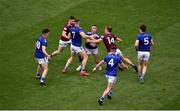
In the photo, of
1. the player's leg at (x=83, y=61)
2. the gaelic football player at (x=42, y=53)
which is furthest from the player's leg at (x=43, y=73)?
the player's leg at (x=83, y=61)

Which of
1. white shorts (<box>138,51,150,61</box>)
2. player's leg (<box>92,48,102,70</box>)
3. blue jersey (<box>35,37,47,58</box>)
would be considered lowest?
player's leg (<box>92,48,102,70</box>)

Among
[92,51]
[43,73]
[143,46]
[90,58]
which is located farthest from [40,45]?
[143,46]

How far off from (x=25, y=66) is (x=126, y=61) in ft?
15.1

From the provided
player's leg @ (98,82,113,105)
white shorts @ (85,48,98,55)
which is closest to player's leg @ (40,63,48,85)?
A: white shorts @ (85,48,98,55)

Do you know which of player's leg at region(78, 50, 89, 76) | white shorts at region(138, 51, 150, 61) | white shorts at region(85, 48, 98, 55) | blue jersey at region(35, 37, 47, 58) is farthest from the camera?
white shorts at region(85, 48, 98, 55)

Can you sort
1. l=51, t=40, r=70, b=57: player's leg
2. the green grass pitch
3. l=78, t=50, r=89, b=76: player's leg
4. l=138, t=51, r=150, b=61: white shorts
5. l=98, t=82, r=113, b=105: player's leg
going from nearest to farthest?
l=98, t=82, r=113, b=105: player's leg
the green grass pitch
l=138, t=51, r=150, b=61: white shorts
l=78, t=50, r=89, b=76: player's leg
l=51, t=40, r=70, b=57: player's leg

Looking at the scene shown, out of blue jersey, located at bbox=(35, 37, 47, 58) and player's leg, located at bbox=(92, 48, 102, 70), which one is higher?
blue jersey, located at bbox=(35, 37, 47, 58)

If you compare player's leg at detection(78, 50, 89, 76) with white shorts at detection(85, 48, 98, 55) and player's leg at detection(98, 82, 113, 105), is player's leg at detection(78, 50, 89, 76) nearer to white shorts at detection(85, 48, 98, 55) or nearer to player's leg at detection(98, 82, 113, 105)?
white shorts at detection(85, 48, 98, 55)

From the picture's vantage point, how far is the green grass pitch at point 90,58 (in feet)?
55.8

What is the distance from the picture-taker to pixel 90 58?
21469 mm

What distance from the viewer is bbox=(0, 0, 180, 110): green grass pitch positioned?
17.0 m

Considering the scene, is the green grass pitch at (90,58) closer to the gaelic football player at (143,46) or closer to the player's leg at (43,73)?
the player's leg at (43,73)

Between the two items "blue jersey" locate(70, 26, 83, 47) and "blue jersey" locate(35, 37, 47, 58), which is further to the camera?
"blue jersey" locate(70, 26, 83, 47)

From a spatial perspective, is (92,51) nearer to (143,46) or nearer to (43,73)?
(143,46)
